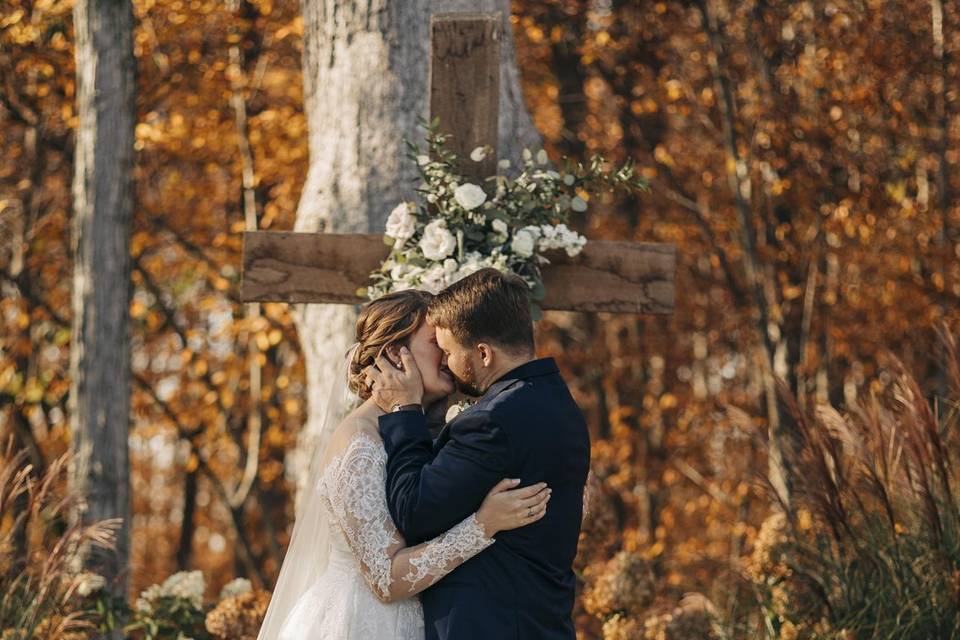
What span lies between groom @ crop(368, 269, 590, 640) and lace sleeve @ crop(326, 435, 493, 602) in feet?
0.13

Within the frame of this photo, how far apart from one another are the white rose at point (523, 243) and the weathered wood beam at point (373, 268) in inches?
10.0

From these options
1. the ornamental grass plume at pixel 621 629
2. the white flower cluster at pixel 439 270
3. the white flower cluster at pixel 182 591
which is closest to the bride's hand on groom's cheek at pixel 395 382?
the white flower cluster at pixel 439 270

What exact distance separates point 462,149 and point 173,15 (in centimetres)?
547

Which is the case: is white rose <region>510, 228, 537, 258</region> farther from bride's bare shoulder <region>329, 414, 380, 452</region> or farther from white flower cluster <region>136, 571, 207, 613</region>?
white flower cluster <region>136, 571, 207, 613</region>

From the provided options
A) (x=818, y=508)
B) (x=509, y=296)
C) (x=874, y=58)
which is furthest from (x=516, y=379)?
(x=874, y=58)

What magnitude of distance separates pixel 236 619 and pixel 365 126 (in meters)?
2.20

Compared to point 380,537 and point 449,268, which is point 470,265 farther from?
point 380,537

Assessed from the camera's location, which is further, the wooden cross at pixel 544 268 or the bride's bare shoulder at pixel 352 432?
the wooden cross at pixel 544 268

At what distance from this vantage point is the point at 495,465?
3.24 metres

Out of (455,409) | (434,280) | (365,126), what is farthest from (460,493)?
(365,126)

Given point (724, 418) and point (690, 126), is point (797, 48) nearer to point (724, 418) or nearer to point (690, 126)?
point (690, 126)

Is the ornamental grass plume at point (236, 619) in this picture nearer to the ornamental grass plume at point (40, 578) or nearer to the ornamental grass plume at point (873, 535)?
the ornamental grass plume at point (40, 578)

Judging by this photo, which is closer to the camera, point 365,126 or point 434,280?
point 434,280

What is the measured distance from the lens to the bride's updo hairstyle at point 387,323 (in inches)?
142
